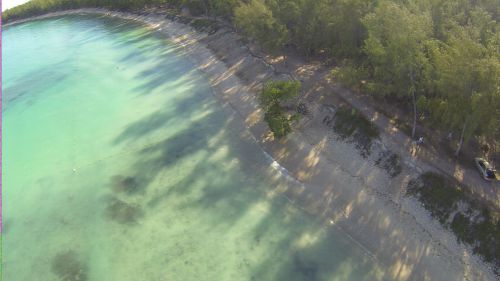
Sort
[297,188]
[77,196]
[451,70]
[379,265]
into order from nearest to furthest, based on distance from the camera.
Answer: [379,265] → [451,70] → [297,188] → [77,196]

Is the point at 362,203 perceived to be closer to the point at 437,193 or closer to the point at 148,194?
the point at 437,193

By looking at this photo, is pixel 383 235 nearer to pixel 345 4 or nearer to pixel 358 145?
pixel 358 145

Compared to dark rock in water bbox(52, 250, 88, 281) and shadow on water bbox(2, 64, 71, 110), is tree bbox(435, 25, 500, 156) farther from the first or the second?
shadow on water bbox(2, 64, 71, 110)

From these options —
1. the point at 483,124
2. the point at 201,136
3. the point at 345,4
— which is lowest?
the point at 201,136

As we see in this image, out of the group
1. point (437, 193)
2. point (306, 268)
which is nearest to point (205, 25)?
point (437, 193)

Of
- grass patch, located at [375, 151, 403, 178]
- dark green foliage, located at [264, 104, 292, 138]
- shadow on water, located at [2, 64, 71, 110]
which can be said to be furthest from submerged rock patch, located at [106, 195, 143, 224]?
shadow on water, located at [2, 64, 71, 110]

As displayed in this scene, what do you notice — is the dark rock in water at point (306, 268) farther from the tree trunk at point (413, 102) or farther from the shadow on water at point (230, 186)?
the tree trunk at point (413, 102)

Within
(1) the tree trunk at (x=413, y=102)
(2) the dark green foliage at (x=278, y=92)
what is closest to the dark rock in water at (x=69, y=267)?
(2) the dark green foliage at (x=278, y=92)

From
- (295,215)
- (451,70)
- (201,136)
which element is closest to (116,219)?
(201,136)
